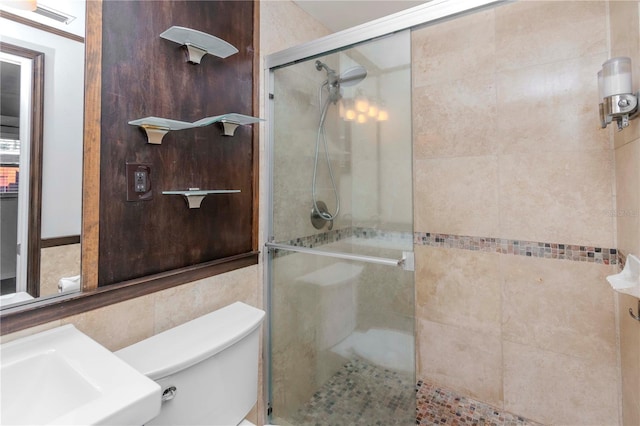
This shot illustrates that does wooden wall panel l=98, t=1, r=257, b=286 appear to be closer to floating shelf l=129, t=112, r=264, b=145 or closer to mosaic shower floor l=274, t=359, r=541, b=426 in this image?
floating shelf l=129, t=112, r=264, b=145

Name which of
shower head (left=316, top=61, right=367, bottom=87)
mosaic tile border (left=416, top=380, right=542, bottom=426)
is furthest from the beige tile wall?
mosaic tile border (left=416, top=380, right=542, bottom=426)

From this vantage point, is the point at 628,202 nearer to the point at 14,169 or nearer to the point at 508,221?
the point at 508,221

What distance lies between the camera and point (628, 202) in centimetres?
121

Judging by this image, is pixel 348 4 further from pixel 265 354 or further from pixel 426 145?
pixel 265 354

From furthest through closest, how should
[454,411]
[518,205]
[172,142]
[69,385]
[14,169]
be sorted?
[454,411], [518,205], [172,142], [14,169], [69,385]

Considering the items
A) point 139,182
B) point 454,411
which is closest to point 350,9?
point 139,182

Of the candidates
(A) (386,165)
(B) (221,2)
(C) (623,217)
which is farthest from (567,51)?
(B) (221,2)

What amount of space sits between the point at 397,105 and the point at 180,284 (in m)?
1.16

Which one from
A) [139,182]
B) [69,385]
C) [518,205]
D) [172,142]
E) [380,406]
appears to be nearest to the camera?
[69,385]

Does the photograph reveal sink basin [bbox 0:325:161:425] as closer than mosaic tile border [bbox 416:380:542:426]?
Yes

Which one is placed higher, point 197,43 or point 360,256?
point 197,43

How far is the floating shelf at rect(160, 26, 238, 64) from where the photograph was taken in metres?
1.19

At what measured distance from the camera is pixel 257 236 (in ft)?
5.32

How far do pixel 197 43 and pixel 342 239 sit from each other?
1034 millimetres
